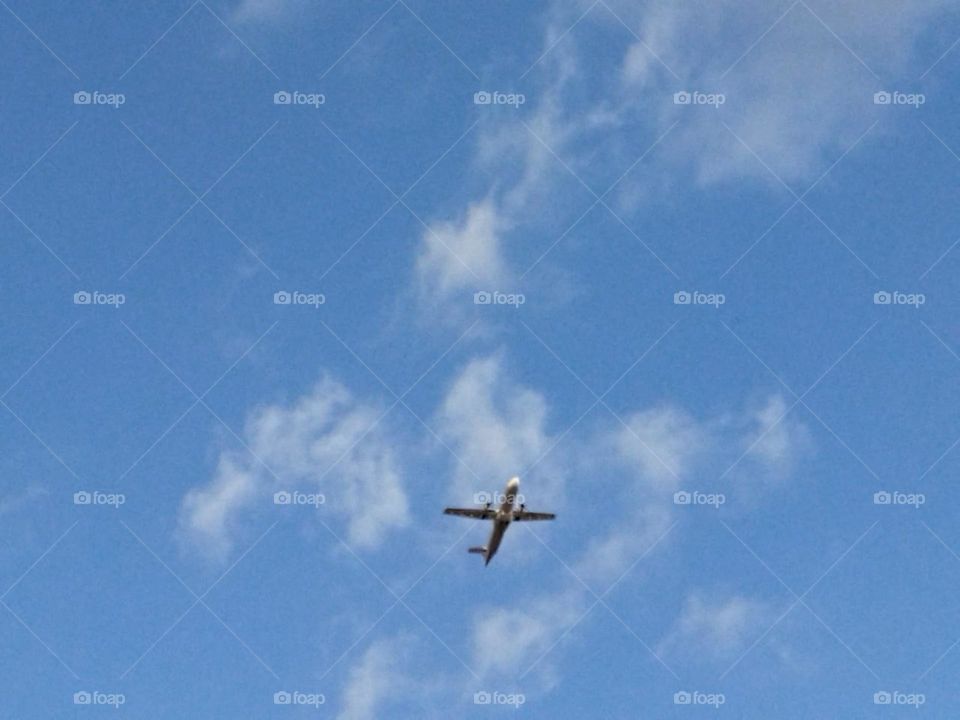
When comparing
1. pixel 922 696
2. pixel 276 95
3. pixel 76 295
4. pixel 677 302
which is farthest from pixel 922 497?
pixel 76 295

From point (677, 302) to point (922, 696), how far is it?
167 feet

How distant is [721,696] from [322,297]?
201ft

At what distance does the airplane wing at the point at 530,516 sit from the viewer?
567 feet

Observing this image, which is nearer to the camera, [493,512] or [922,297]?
[922,297]

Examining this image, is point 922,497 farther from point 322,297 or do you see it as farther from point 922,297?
point 322,297

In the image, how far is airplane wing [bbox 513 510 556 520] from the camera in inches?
6801

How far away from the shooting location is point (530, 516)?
175 m

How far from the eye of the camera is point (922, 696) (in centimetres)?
15925

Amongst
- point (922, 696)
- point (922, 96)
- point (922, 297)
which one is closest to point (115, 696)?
point (922, 696)

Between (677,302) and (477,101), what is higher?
(477,101)

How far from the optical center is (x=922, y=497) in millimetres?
160000

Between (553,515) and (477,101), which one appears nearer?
(477,101)

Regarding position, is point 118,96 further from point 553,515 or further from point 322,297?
point 553,515

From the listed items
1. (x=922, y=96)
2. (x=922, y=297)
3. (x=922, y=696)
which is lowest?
(x=922, y=696)
